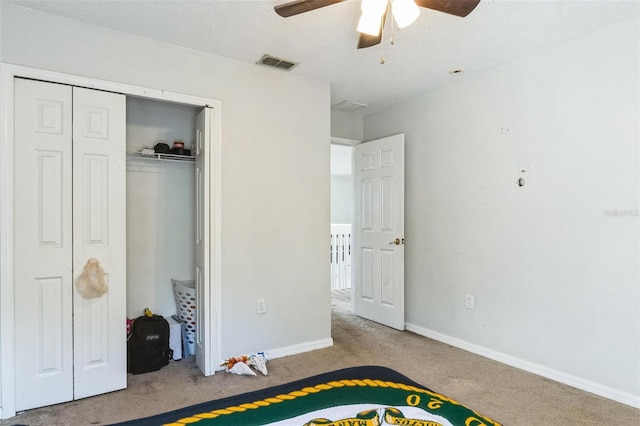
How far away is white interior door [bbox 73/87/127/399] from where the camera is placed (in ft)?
7.86

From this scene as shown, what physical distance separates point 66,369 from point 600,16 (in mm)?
4103

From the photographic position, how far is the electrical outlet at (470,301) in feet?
10.8

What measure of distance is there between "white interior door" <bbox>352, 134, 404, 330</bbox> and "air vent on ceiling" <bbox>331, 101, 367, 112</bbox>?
0.43 meters

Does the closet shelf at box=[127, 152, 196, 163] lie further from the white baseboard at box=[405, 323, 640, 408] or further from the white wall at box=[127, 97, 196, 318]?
the white baseboard at box=[405, 323, 640, 408]

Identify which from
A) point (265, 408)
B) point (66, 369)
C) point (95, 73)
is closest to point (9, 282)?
point (66, 369)

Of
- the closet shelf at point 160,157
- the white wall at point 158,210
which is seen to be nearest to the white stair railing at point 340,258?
the white wall at point 158,210

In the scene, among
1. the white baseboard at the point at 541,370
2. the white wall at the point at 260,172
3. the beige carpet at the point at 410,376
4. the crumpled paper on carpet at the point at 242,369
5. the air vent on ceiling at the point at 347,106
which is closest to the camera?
the beige carpet at the point at 410,376

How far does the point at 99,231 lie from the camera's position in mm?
2477

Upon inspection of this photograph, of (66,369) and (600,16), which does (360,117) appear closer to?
(600,16)

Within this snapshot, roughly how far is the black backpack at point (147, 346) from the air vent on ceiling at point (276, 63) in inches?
88.9

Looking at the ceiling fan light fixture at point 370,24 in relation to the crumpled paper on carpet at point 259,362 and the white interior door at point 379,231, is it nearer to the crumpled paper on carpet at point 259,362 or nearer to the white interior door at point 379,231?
the white interior door at point 379,231

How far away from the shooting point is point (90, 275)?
7.88 feet

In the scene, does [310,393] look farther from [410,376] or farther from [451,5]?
[451,5]

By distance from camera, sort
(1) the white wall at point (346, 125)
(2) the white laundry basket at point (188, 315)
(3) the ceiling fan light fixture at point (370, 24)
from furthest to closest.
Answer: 1. (1) the white wall at point (346, 125)
2. (2) the white laundry basket at point (188, 315)
3. (3) the ceiling fan light fixture at point (370, 24)
